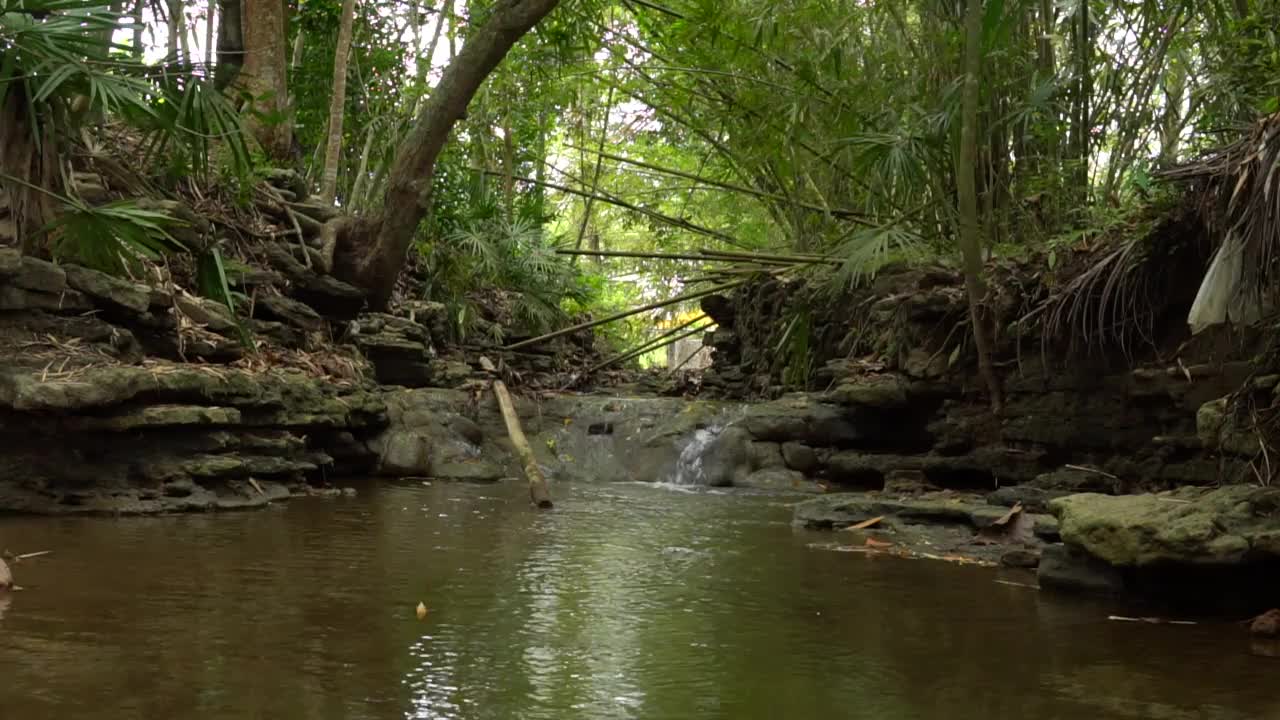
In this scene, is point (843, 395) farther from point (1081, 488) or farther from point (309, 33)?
point (309, 33)

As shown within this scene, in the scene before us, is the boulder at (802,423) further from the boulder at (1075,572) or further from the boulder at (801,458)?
the boulder at (1075,572)

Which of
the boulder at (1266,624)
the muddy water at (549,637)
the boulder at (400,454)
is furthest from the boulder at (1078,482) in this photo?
the boulder at (400,454)

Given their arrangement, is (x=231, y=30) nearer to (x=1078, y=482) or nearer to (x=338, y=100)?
(x=338, y=100)

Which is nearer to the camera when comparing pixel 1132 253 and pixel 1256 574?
pixel 1256 574

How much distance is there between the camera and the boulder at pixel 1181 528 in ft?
10.3

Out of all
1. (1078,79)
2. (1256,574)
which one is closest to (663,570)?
(1256,574)

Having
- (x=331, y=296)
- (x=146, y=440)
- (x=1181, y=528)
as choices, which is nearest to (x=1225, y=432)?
(x=1181, y=528)

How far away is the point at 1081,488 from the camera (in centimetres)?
570

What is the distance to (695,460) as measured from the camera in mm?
8234

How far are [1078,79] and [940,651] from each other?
4991 millimetres

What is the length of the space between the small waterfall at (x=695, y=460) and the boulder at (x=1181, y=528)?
15.1ft

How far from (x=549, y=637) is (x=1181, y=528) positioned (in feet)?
6.30

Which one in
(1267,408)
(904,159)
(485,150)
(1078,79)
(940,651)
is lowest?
(940,651)

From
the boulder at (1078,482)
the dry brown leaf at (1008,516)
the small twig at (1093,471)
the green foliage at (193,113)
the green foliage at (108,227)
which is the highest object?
the green foliage at (193,113)
